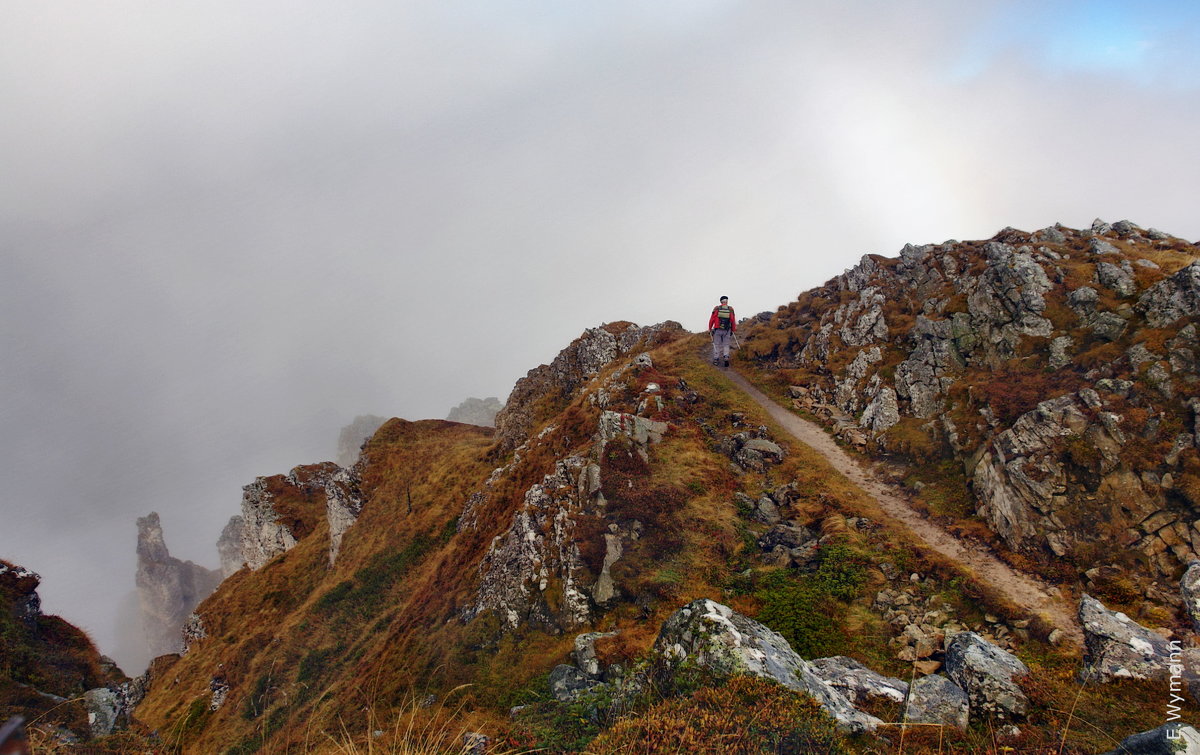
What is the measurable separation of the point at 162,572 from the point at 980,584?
186010 millimetres

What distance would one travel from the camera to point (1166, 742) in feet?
28.0

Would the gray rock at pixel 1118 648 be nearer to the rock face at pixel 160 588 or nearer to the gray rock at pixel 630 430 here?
the gray rock at pixel 630 430

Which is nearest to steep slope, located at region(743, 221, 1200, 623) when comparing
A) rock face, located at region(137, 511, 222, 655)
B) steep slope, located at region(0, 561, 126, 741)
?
steep slope, located at region(0, 561, 126, 741)

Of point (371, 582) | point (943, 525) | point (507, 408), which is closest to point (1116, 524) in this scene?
point (943, 525)

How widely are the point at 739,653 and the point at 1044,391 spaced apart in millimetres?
21512

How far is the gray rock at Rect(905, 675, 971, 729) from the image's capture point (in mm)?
11852

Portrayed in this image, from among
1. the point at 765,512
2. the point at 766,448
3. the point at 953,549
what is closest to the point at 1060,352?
the point at 953,549

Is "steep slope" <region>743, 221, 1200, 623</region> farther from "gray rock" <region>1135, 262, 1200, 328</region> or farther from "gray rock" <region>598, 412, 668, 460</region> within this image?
"gray rock" <region>598, 412, 668, 460</region>

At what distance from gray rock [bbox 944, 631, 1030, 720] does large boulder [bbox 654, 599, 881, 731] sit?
306 centimetres

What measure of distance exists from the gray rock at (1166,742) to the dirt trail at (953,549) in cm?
746

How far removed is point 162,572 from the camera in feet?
452

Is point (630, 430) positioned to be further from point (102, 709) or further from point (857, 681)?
point (102, 709)

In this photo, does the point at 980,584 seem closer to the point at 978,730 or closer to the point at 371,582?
the point at 978,730

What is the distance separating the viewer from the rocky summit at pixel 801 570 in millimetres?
11891
